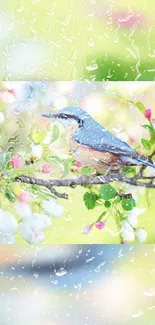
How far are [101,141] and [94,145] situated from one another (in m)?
0.02

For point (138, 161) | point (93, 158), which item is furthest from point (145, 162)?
point (93, 158)

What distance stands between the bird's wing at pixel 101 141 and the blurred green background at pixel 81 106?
15 mm

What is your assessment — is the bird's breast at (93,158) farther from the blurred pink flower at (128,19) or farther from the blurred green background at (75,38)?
the blurred pink flower at (128,19)

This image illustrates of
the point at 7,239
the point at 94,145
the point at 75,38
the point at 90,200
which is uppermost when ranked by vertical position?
the point at 75,38

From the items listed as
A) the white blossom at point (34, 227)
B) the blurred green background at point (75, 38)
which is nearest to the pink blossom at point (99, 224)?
the white blossom at point (34, 227)

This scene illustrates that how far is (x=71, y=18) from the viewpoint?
3.00ft

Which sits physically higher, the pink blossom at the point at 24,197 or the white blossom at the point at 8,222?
the pink blossom at the point at 24,197

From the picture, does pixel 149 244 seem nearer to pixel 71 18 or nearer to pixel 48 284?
pixel 48 284

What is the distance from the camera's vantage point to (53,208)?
92cm

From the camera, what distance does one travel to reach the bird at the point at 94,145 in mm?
906

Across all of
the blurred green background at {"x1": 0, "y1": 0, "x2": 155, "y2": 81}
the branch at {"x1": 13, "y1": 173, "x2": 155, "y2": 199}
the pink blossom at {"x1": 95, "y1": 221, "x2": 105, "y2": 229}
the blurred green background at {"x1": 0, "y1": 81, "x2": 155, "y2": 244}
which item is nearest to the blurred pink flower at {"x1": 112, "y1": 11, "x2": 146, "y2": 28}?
the blurred green background at {"x1": 0, "y1": 0, "x2": 155, "y2": 81}

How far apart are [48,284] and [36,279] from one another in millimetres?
31

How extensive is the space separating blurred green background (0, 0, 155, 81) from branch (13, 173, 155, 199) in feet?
0.76

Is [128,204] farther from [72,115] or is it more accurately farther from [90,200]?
[72,115]
